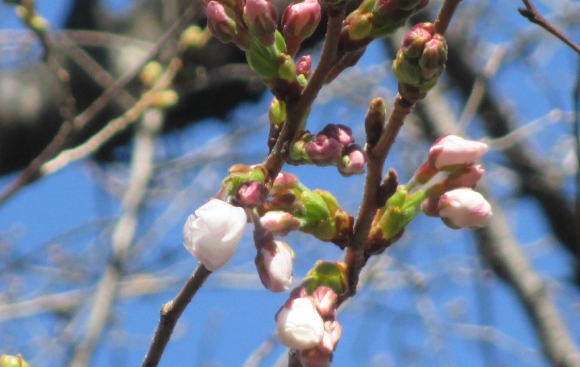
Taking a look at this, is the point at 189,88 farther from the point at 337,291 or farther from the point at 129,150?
the point at 337,291

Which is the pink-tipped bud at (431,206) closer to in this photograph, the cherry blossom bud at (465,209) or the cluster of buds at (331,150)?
the cherry blossom bud at (465,209)

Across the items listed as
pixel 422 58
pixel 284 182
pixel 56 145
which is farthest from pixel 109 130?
pixel 422 58

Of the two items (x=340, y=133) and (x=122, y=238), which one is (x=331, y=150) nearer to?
(x=340, y=133)

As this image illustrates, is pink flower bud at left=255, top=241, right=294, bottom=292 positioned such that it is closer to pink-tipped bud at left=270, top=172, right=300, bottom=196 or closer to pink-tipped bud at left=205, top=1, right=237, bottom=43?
pink-tipped bud at left=270, top=172, right=300, bottom=196

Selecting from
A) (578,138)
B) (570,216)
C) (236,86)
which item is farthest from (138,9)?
(578,138)

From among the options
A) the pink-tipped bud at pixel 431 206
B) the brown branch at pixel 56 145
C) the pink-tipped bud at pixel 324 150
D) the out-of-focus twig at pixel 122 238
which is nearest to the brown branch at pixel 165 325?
the pink-tipped bud at pixel 324 150

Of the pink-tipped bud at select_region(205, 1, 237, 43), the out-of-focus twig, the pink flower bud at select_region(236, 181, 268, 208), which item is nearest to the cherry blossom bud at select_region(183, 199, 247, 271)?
the pink flower bud at select_region(236, 181, 268, 208)
